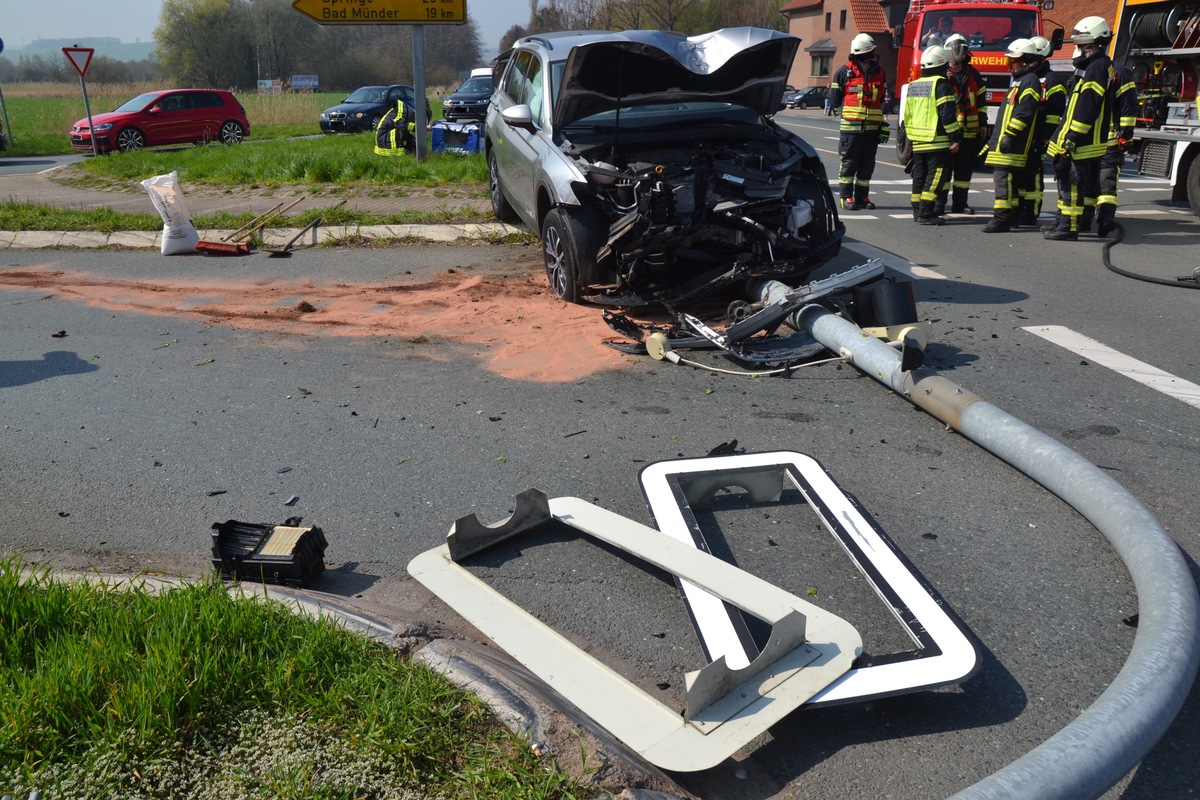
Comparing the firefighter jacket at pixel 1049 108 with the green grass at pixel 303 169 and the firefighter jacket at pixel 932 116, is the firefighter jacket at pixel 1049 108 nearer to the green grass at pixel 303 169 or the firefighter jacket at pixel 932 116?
the firefighter jacket at pixel 932 116

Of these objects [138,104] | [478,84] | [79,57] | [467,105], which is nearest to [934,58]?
[467,105]

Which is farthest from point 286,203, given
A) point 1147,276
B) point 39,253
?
point 1147,276

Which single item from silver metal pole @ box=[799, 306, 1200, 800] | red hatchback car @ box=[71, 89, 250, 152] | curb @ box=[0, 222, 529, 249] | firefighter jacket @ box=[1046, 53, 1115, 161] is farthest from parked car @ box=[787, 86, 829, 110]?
silver metal pole @ box=[799, 306, 1200, 800]

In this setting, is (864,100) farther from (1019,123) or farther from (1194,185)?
Answer: (1194,185)

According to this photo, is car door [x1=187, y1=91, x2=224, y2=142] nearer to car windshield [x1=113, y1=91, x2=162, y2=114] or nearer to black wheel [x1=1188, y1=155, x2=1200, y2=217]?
car windshield [x1=113, y1=91, x2=162, y2=114]

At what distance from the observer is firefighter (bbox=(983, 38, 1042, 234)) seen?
9.23m

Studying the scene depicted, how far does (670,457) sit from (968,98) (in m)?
8.04

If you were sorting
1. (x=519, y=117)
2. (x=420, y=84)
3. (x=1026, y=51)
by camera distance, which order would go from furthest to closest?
(x=420, y=84)
(x=1026, y=51)
(x=519, y=117)

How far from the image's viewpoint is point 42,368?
18.5ft

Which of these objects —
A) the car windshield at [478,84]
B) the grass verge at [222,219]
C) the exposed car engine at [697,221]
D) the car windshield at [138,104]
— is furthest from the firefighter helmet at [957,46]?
the car windshield at [138,104]

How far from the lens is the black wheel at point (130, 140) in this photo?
2270 centimetres

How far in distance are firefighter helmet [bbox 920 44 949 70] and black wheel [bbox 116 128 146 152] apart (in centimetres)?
2028

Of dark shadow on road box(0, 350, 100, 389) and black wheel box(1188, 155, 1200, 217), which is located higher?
black wheel box(1188, 155, 1200, 217)

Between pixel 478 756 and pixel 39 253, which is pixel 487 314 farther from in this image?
pixel 39 253
